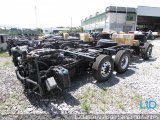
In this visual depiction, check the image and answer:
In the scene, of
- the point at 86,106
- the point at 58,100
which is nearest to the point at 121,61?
the point at 86,106

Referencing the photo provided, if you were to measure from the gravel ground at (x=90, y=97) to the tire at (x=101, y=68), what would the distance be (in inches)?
8.8

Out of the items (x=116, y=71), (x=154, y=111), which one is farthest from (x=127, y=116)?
(x=116, y=71)

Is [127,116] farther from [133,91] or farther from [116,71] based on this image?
[116,71]

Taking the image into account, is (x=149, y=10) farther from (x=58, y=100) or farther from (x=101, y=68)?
(x=58, y=100)

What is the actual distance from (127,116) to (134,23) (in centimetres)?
4285

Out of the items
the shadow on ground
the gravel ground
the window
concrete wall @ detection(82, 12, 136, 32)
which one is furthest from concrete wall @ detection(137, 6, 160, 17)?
the shadow on ground

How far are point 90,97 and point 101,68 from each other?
118cm

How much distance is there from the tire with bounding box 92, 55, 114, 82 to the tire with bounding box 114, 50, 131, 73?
0.63 meters

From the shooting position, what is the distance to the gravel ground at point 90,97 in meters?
4.06

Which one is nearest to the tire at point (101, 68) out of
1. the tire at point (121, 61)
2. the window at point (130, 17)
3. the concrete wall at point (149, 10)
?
the tire at point (121, 61)

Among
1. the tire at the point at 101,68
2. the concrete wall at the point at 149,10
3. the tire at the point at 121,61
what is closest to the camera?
the tire at the point at 101,68

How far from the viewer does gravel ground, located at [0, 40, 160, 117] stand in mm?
4062

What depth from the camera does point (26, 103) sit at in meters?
4.38

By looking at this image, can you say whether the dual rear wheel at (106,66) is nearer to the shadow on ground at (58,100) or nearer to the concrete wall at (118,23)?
the shadow on ground at (58,100)
